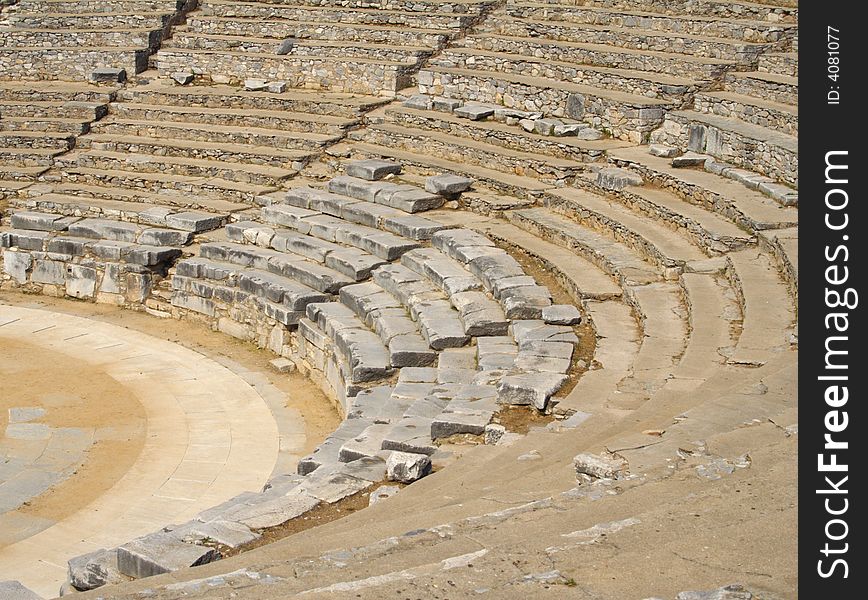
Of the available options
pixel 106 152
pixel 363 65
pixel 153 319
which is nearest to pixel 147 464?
pixel 153 319

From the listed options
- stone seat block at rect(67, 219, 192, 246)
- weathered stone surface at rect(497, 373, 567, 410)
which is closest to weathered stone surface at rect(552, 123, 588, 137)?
stone seat block at rect(67, 219, 192, 246)

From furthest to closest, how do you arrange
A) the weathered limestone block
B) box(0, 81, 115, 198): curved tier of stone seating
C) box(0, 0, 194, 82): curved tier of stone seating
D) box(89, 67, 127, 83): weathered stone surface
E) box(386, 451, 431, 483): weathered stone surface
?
box(0, 0, 194, 82): curved tier of stone seating, box(89, 67, 127, 83): weathered stone surface, box(0, 81, 115, 198): curved tier of stone seating, the weathered limestone block, box(386, 451, 431, 483): weathered stone surface

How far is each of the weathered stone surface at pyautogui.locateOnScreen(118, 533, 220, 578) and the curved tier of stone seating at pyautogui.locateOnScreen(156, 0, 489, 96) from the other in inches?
534

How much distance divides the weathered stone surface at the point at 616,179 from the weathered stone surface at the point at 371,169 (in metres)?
3.34

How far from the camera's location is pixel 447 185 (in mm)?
17984

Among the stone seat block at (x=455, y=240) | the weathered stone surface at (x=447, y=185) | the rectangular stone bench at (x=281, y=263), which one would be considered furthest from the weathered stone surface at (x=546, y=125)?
the rectangular stone bench at (x=281, y=263)

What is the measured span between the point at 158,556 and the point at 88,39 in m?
16.6

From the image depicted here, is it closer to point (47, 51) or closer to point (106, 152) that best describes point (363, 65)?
point (106, 152)

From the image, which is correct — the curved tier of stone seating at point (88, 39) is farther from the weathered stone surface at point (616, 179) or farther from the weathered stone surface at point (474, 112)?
the weathered stone surface at point (616, 179)

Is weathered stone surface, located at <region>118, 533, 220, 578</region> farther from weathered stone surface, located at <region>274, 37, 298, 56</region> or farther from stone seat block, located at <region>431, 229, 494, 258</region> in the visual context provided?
weathered stone surface, located at <region>274, 37, 298, 56</region>

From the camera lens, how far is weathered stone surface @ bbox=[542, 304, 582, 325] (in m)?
13.7

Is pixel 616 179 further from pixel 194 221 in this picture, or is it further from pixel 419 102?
pixel 194 221

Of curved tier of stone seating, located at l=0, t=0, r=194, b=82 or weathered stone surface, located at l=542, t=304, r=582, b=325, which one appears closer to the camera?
weathered stone surface, located at l=542, t=304, r=582, b=325

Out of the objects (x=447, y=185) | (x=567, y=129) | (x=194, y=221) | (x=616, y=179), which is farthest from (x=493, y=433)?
(x=194, y=221)
